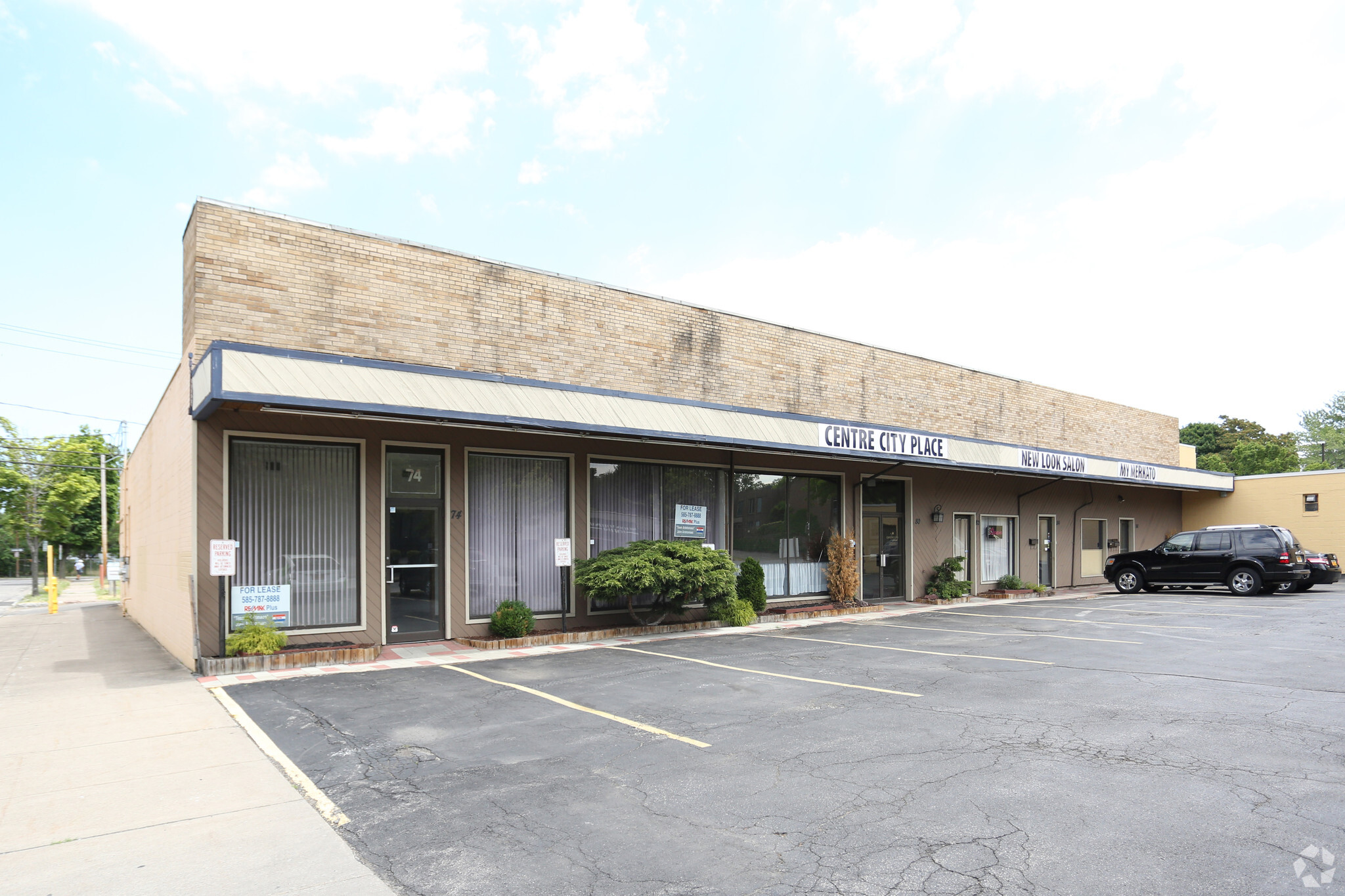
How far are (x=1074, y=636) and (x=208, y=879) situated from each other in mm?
12975

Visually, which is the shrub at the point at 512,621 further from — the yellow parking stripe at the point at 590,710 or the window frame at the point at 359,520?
the yellow parking stripe at the point at 590,710

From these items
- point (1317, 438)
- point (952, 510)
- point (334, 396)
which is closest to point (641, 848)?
point (334, 396)

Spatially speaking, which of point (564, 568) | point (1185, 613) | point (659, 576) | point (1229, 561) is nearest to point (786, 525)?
point (659, 576)

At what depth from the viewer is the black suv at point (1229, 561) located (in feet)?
68.9

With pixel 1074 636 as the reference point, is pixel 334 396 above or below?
above

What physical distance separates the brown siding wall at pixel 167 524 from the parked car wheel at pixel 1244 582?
23.3 m

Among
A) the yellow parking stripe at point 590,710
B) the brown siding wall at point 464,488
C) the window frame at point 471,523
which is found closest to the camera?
the yellow parking stripe at point 590,710

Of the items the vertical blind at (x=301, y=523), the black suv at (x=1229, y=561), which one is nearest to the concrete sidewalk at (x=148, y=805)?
the vertical blind at (x=301, y=523)

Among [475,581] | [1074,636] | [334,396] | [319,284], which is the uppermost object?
[319,284]

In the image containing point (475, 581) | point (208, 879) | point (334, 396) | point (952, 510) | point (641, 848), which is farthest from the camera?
point (952, 510)

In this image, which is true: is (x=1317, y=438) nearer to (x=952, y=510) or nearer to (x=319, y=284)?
(x=952, y=510)

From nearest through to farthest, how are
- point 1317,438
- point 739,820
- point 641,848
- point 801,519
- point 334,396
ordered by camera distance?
point 641,848 → point 739,820 → point 334,396 → point 801,519 → point 1317,438

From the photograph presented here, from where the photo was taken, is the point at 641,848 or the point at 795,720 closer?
the point at 641,848

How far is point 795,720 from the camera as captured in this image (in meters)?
7.88
